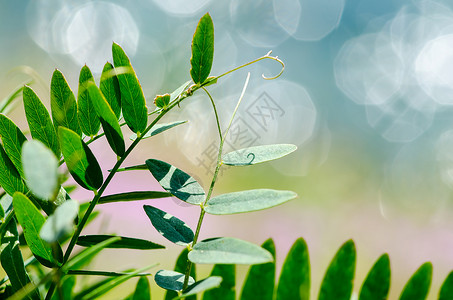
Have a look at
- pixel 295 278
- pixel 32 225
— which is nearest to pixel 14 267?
pixel 32 225

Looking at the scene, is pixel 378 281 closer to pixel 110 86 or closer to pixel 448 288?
pixel 448 288

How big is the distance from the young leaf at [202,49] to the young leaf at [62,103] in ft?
0.17

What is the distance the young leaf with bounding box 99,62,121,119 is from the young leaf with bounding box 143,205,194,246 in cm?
5

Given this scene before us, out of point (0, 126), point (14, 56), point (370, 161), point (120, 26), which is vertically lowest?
point (370, 161)

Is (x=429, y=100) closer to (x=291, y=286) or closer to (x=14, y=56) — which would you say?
(x=14, y=56)

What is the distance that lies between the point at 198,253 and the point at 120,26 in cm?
310

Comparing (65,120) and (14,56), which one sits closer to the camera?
(65,120)

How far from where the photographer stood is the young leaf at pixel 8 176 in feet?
0.61

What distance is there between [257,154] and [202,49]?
0.05 m

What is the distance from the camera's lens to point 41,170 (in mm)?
116

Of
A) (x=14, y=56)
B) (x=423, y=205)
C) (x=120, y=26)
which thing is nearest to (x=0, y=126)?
(x=423, y=205)

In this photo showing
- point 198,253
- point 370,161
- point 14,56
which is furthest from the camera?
point 14,56

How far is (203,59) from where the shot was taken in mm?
179

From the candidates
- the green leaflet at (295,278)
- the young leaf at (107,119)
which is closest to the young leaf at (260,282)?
the green leaflet at (295,278)
